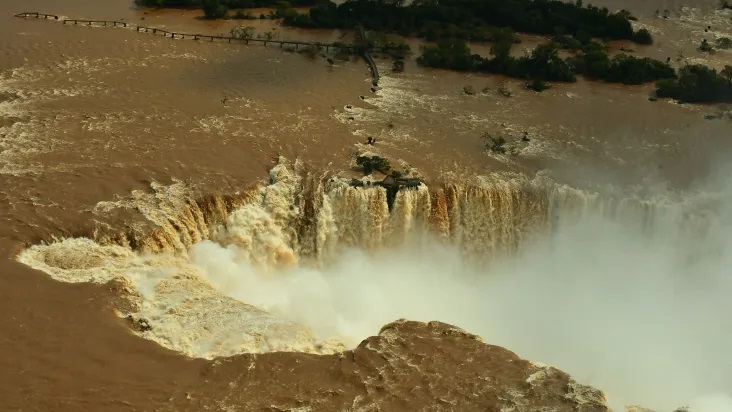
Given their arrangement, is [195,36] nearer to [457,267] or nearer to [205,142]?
[205,142]

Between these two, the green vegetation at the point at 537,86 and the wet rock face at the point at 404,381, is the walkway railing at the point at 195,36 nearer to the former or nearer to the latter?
the green vegetation at the point at 537,86

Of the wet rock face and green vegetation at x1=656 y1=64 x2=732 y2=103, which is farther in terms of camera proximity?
green vegetation at x1=656 y1=64 x2=732 y2=103

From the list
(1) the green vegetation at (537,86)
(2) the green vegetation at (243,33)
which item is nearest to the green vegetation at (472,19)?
(2) the green vegetation at (243,33)

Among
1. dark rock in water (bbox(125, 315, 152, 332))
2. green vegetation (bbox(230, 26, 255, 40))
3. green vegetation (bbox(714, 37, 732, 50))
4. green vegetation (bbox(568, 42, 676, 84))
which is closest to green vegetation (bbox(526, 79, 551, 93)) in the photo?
green vegetation (bbox(568, 42, 676, 84))

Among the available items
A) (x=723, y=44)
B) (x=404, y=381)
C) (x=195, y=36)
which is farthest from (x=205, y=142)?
(x=723, y=44)

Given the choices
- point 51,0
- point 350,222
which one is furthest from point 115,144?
point 51,0

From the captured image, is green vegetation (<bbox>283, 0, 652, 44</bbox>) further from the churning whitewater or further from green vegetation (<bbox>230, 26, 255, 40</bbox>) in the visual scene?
the churning whitewater

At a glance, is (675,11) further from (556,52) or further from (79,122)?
(79,122)
